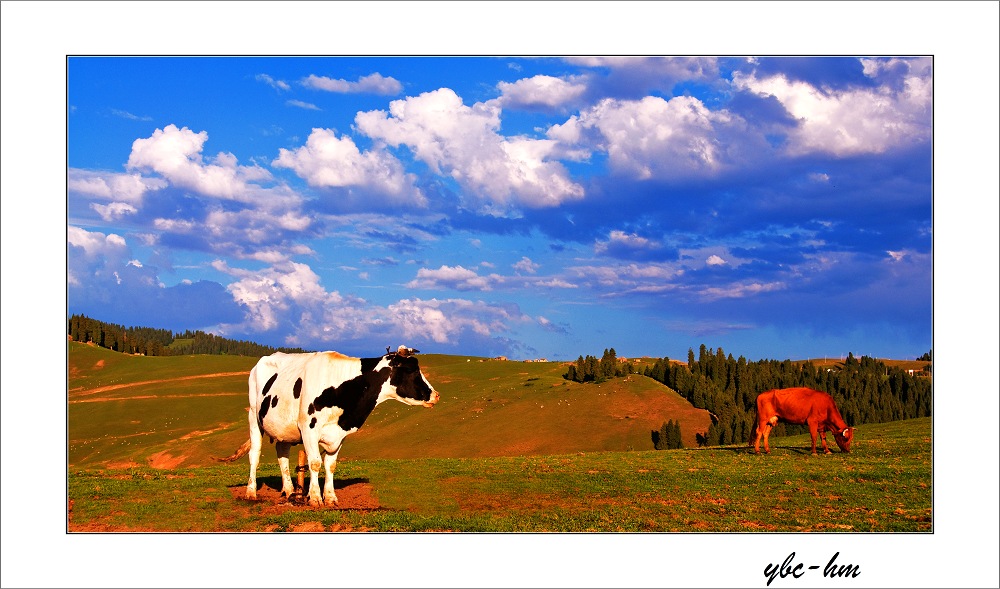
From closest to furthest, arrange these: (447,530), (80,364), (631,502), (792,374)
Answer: (447,530) < (631,502) < (792,374) < (80,364)

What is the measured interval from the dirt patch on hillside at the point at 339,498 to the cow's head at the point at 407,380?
317 centimetres

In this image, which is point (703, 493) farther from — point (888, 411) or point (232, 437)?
point (232, 437)

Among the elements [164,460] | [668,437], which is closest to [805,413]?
[668,437]

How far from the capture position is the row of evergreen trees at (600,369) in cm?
9850

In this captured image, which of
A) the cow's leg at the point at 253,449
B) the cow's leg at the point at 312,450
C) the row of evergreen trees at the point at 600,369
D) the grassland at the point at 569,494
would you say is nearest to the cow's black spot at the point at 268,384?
the cow's leg at the point at 253,449

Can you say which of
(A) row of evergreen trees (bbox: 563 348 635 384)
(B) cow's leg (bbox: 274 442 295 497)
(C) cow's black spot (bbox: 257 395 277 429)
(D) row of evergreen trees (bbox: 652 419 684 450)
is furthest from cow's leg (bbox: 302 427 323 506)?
(A) row of evergreen trees (bbox: 563 348 635 384)

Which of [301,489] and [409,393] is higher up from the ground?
[409,393]

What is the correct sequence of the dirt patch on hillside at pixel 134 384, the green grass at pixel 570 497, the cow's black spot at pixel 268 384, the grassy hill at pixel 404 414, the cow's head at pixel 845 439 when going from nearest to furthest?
the green grass at pixel 570 497 < the cow's black spot at pixel 268 384 < the cow's head at pixel 845 439 < the grassy hill at pixel 404 414 < the dirt patch on hillside at pixel 134 384

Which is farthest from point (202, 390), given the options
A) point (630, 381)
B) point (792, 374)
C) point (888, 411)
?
point (888, 411)

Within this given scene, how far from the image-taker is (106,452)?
96.7m

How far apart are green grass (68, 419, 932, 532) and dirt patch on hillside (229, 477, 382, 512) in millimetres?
162

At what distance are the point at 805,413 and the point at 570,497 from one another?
47.4ft

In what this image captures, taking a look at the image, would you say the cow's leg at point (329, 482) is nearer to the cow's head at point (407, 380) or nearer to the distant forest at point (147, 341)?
the cow's head at point (407, 380)

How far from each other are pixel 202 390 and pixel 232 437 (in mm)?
38474
